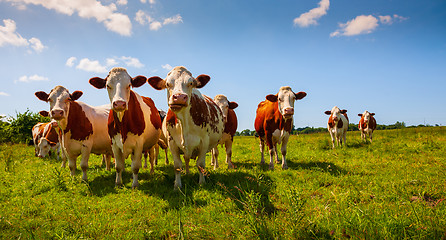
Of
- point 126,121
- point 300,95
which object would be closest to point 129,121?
point 126,121

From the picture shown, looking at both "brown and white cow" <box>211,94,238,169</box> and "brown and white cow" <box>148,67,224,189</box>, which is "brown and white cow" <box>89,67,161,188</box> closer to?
"brown and white cow" <box>148,67,224,189</box>

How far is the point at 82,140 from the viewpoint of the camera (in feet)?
22.6

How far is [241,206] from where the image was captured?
13.4ft

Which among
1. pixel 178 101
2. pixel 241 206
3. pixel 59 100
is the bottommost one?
pixel 241 206

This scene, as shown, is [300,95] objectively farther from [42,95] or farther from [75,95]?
[42,95]

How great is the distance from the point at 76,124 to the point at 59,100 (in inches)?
29.7

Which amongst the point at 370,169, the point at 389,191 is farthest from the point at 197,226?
the point at 370,169

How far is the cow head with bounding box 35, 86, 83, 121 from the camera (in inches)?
247

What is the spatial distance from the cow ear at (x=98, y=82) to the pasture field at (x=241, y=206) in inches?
95.6

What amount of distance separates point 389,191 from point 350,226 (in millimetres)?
2597

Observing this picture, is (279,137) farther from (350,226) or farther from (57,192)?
(57,192)

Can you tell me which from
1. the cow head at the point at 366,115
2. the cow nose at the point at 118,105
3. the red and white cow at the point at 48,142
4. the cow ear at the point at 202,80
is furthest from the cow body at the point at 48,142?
the cow head at the point at 366,115

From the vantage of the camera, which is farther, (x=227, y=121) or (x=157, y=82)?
(x=227, y=121)

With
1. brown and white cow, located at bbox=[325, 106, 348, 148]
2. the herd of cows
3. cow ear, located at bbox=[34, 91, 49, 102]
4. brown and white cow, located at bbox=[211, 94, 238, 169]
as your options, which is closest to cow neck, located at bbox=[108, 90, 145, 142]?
the herd of cows
